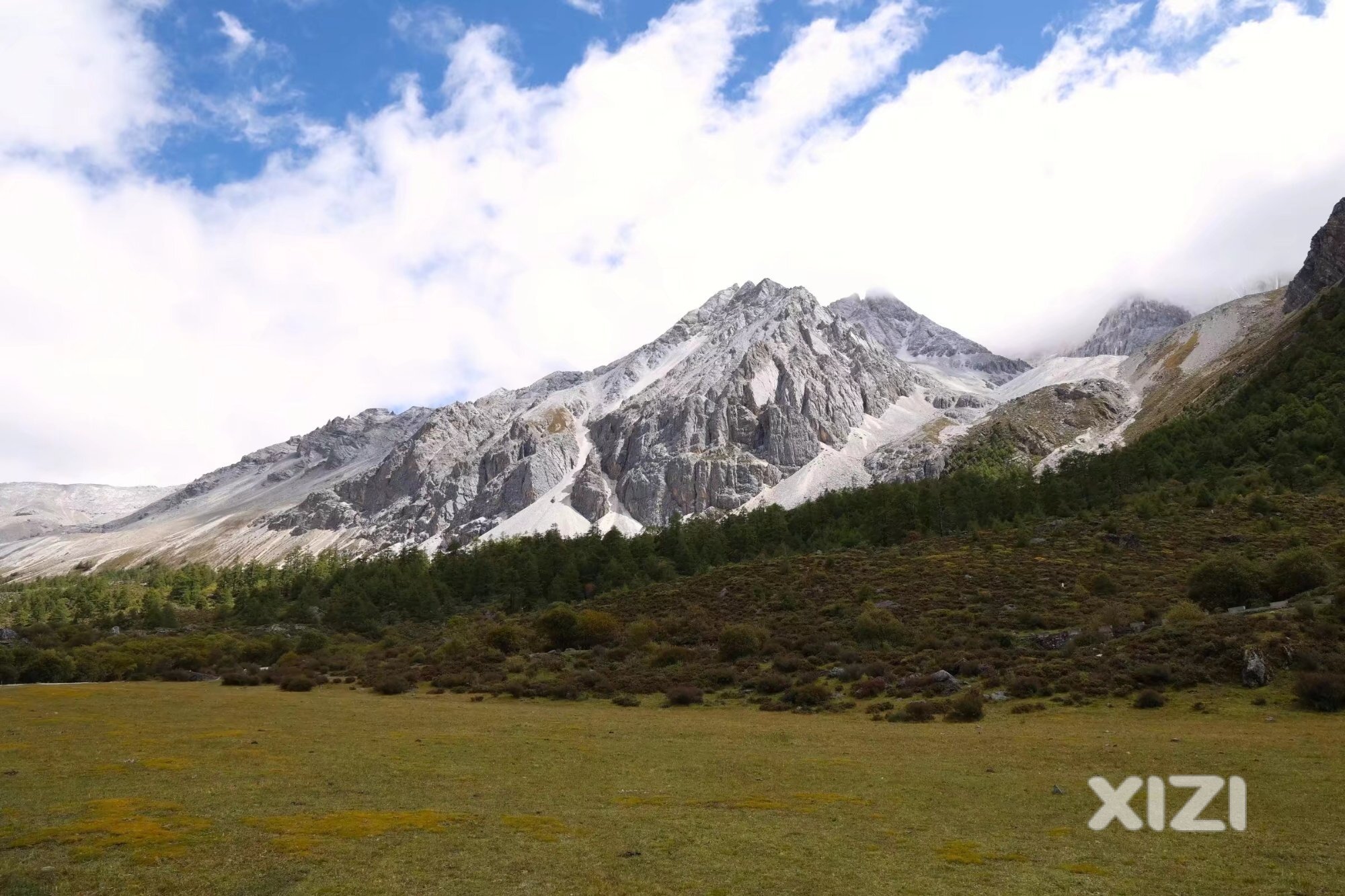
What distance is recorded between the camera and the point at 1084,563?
66.8m

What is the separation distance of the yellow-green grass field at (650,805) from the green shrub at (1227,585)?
18.1 m

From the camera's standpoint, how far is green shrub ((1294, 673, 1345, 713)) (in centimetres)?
2911

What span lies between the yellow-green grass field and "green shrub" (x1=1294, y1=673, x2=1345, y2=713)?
1.33 meters

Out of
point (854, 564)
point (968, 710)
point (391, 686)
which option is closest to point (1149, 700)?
point (968, 710)

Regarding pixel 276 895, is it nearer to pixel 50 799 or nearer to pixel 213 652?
pixel 50 799

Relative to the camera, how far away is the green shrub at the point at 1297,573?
46312 millimetres

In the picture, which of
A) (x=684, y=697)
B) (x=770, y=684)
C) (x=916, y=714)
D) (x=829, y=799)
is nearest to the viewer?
(x=829, y=799)

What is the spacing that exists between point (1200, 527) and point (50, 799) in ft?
274

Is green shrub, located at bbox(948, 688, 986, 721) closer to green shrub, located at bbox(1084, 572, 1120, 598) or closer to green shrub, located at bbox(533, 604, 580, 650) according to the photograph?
green shrub, located at bbox(1084, 572, 1120, 598)

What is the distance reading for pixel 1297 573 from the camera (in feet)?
Answer: 153

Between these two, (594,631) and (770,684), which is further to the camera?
(594,631)

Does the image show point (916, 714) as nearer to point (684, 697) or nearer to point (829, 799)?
point (684, 697)

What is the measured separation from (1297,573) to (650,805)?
4707cm

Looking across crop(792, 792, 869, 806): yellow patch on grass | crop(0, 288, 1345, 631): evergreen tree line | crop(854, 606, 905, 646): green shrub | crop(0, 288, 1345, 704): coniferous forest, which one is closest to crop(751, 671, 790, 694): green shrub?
crop(0, 288, 1345, 704): coniferous forest
